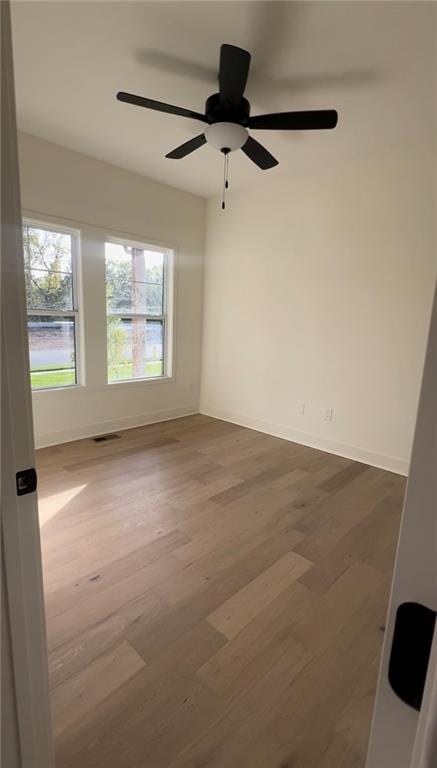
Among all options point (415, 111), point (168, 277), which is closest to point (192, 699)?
point (415, 111)

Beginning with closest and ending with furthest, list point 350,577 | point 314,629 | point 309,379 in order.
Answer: point 314,629, point 350,577, point 309,379

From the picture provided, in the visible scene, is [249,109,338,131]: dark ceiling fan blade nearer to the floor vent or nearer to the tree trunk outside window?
the tree trunk outside window

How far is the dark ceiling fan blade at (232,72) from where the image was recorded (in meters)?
1.62

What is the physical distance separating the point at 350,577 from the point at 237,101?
2700 mm

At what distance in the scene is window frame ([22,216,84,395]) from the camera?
3.16m

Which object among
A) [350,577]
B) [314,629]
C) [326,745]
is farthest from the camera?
[350,577]

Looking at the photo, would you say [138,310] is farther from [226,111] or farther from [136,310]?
[226,111]

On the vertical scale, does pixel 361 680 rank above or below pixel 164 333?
below

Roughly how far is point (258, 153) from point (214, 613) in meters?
2.79

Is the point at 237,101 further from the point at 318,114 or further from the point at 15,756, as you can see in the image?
the point at 15,756

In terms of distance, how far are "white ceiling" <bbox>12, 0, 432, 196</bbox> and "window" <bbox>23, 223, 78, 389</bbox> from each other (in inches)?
33.4

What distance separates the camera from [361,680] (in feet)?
4.19

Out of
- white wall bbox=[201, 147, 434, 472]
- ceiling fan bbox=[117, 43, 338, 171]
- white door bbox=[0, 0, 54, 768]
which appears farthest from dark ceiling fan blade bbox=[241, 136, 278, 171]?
white door bbox=[0, 0, 54, 768]

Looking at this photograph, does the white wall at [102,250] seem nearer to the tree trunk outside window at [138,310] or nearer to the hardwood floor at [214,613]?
the tree trunk outside window at [138,310]
